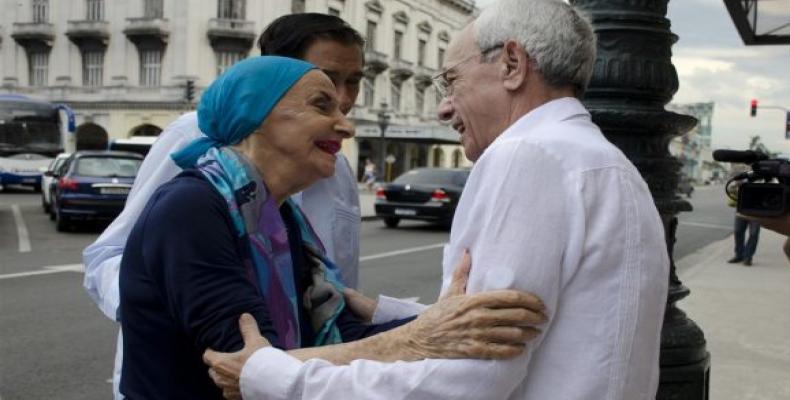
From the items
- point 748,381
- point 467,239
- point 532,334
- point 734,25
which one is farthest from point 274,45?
point 734,25

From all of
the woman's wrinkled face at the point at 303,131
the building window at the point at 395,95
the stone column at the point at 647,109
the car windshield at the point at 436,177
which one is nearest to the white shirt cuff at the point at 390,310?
the woman's wrinkled face at the point at 303,131

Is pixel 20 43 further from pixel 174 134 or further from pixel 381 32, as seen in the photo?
pixel 174 134

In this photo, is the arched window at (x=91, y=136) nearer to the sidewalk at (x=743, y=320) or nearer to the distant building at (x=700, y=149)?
the sidewalk at (x=743, y=320)

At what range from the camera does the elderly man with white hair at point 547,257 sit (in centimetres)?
139

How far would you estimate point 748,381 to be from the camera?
5484 millimetres

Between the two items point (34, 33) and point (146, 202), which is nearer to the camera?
point (146, 202)

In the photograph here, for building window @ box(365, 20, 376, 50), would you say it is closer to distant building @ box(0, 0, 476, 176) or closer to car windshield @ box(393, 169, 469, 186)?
distant building @ box(0, 0, 476, 176)

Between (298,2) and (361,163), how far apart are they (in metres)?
10.8

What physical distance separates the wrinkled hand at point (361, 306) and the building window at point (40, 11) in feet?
151

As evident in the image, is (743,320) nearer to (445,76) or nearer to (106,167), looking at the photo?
(445,76)

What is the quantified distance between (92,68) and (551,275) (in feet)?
146

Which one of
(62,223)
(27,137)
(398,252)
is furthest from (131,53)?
(398,252)

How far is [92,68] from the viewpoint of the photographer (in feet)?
139

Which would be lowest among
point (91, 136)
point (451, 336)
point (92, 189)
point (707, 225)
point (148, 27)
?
point (707, 225)
